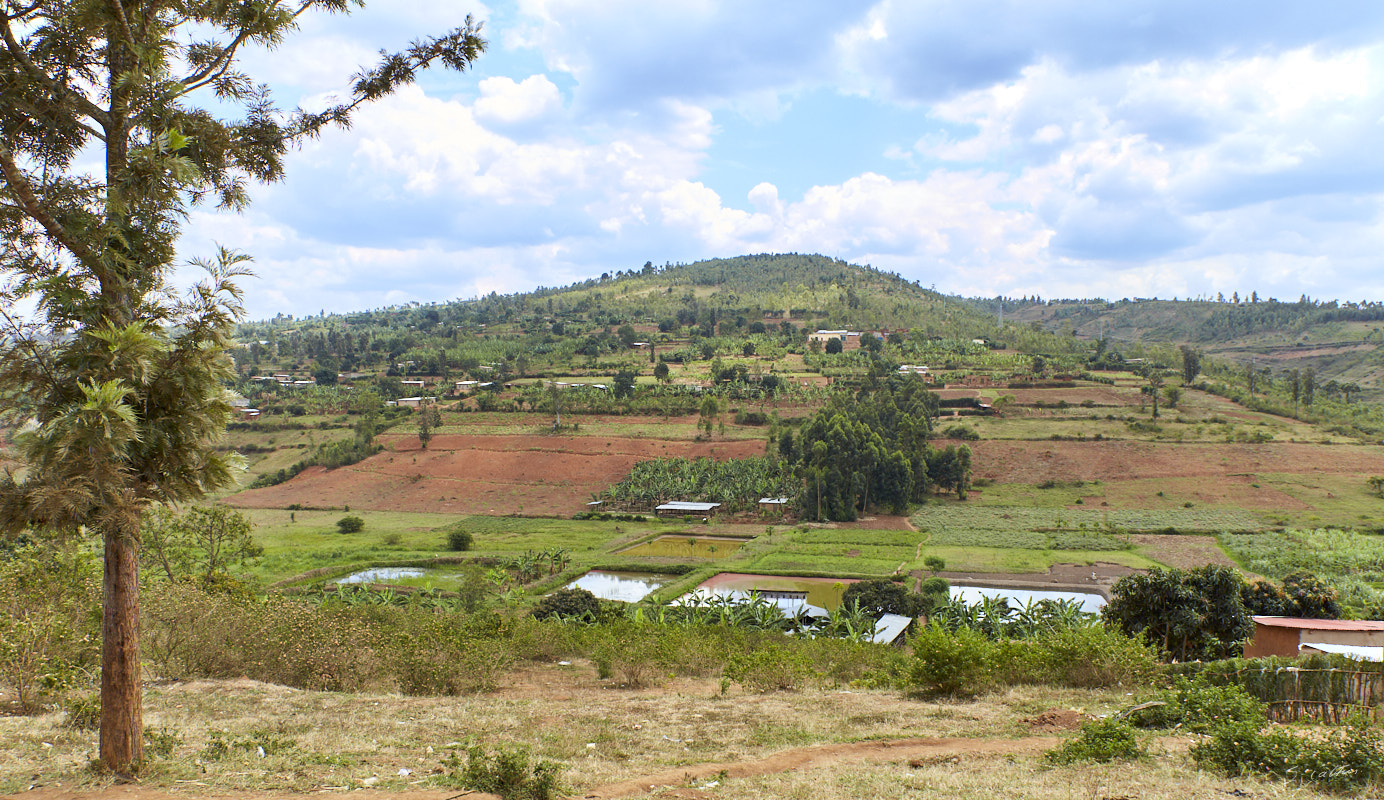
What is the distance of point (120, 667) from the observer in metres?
7.69

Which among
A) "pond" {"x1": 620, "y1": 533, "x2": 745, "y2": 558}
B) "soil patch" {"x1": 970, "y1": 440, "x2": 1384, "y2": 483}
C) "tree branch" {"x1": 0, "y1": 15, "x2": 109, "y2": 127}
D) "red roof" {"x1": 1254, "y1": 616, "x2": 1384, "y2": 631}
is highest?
"tree branch" {"x1": 0, "y1": 15, "x2": 109, "y2": 127}

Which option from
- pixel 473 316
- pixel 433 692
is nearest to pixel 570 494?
pixel 433 692

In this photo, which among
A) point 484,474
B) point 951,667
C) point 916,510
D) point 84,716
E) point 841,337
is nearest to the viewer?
point 84,716

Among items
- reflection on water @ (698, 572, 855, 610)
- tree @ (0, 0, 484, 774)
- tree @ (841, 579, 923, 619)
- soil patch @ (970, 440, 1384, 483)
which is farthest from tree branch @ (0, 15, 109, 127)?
soil patch @ (970, 440, 1384, 483)

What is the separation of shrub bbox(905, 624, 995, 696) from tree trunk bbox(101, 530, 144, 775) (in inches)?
475

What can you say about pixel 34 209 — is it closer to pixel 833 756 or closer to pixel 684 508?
pixel 833 756

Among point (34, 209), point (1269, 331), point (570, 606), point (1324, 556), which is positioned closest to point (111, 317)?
point (34, 209)

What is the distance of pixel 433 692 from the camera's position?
602 inches

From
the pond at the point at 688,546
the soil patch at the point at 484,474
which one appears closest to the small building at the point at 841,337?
the soil patch at the point at 484,474

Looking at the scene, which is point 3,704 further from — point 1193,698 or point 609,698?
point 1193,698

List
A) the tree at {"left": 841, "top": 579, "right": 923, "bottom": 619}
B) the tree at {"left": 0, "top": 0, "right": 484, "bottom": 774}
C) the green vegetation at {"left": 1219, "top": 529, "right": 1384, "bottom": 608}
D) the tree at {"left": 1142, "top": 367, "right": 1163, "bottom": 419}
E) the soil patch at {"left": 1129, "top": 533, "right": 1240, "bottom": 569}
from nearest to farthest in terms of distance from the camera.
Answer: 1. the tree at {"left": 0, "top": 0, "right": 484, "bottom": 774}
2. the tree at {"left": 841, "top": 579, "right": 923, "bottom": 619}
3. the green vegetation at {"left": 1219, "top": 529, "right": 1384, "bottom": 608}
4. the soil patch at {"left": 1129, "top": 533, "right": 1240, "bottom": 569}
5. the tree at {"left": 1142, "top": 367, "right": 1163, "bottom": 419}

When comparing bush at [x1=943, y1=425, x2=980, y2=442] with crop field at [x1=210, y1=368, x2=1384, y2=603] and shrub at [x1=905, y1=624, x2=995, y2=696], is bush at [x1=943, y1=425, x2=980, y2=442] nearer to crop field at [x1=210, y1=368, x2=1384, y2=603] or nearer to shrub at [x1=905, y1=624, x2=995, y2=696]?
crop field at [x1=210, y1=368, x2=1384, y2=603]

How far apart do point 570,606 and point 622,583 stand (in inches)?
345

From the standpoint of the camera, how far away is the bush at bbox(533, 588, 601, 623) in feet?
89.7
